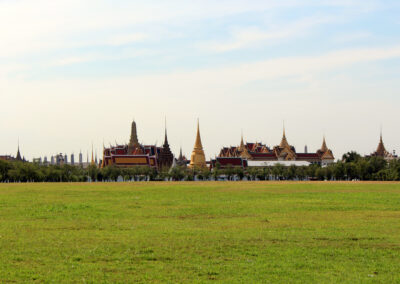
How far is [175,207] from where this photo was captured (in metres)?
27.8

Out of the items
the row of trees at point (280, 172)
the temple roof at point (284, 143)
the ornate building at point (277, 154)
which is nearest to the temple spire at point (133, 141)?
the ornate building at point (277, 154)

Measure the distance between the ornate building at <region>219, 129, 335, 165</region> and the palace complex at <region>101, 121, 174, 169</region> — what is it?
75.9 ft

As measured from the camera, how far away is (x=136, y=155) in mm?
142750

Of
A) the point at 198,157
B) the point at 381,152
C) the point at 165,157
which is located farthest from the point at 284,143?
the point at 165,157

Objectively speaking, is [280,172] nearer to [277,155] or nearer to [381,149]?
[277,155]

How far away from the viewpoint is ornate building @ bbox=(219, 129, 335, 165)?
16788 centimetres

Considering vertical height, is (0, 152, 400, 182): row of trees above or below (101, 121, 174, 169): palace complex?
below

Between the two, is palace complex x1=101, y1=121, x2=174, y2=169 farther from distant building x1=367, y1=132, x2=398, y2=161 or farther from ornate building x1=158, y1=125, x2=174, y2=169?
distant building x1=367, y1=132, x2=398, y2=161

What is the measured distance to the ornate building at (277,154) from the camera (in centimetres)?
16788

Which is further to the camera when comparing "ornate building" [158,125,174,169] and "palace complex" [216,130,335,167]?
"palace complex" [216,130,335,167]

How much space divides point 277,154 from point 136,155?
154 ft

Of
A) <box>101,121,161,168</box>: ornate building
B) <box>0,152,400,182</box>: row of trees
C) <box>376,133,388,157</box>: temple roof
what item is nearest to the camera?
<box>0,152,400,182</box>: row of trees

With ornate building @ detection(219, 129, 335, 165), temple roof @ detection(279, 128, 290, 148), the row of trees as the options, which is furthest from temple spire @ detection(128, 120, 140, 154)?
the row of trees

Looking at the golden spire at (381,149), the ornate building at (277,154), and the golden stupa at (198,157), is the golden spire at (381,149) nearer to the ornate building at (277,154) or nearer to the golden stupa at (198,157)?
the ornate building at (277,154)
